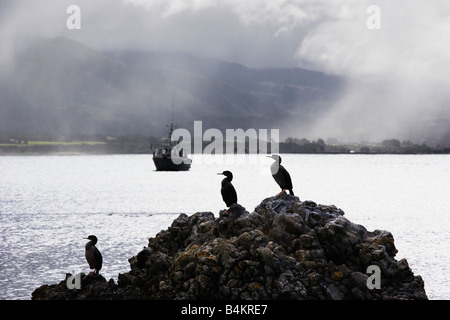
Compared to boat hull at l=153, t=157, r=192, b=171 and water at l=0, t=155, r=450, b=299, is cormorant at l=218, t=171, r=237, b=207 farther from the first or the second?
boat hull at l=153, t=157, r=192, b=171

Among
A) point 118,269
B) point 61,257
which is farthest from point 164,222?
point 118,269

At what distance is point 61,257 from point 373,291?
26.3 meters

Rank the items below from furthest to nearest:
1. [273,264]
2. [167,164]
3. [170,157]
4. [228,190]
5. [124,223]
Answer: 1. [167,164]
2. [170,157]
3. [124,223]
4. [228,190]
5. [273,264]

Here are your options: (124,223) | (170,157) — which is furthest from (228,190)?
(170,157)

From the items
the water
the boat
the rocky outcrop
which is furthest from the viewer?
the boat

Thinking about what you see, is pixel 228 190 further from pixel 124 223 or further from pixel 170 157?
pixel 170 157

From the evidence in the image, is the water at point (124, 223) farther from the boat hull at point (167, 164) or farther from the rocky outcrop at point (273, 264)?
the boat hull at point (167, 164)

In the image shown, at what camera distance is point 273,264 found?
19094mm

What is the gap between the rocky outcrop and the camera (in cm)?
1900

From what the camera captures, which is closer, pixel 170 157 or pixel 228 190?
pixel 228 190

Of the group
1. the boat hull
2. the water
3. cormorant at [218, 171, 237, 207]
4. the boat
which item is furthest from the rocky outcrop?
the boat hull

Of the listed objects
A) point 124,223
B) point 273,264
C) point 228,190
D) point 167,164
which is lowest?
point 124,223

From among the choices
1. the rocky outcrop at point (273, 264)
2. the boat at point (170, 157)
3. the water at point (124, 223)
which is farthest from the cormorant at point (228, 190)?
the boat at point (170, 157)
